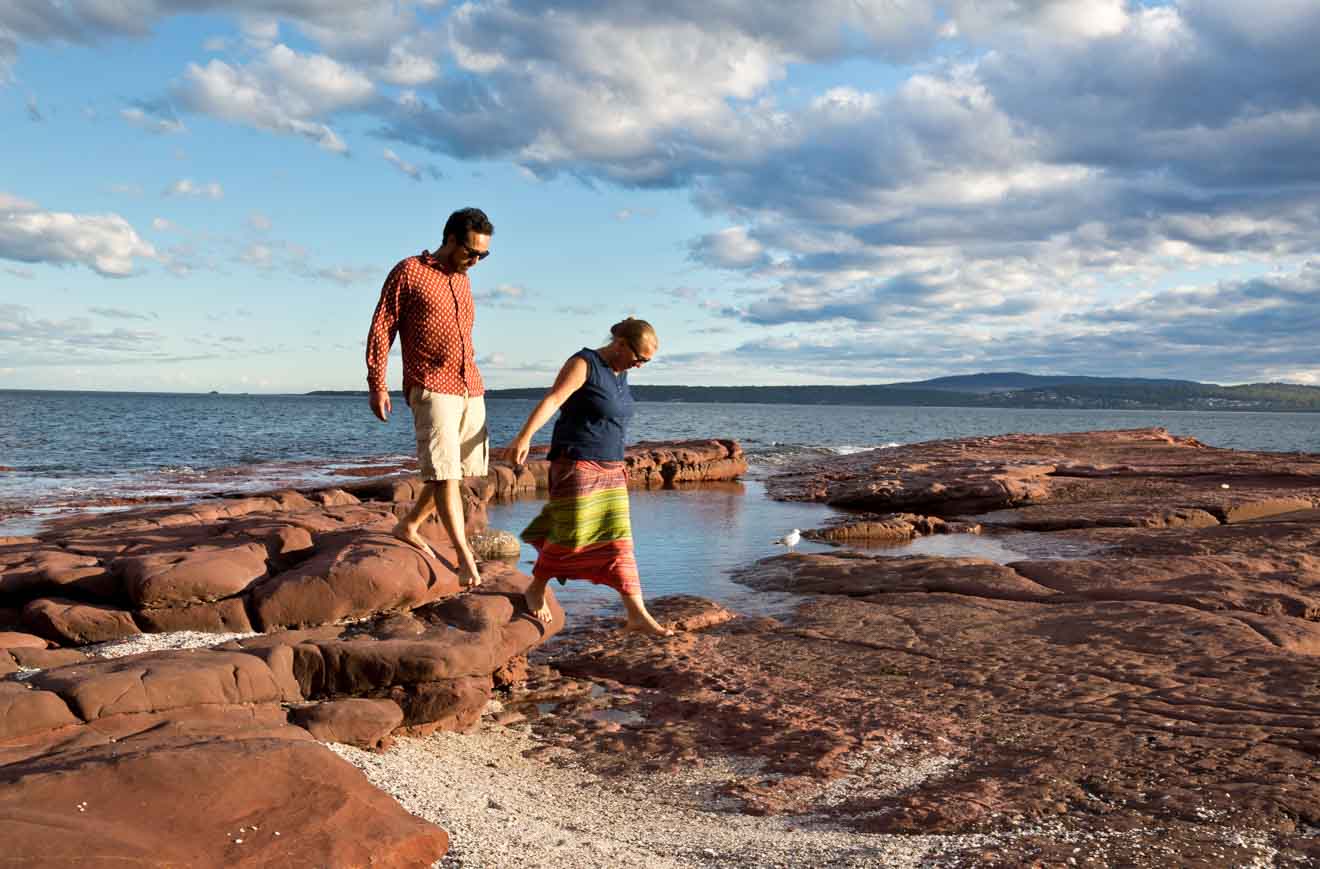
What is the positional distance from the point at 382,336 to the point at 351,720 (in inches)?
98.8

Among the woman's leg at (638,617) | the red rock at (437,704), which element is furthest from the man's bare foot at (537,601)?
the red rock at (437,704)

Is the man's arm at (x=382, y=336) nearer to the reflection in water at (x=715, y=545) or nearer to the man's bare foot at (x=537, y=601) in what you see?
the man's bare foot at (x=537, y=601)

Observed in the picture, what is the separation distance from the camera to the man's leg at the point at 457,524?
679 centimetres

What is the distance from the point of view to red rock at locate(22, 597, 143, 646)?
255 inches

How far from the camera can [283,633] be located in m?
6.23

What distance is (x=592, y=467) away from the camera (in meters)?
6.58

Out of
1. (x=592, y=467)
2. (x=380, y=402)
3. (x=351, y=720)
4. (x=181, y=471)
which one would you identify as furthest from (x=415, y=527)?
(x=181, y=471)

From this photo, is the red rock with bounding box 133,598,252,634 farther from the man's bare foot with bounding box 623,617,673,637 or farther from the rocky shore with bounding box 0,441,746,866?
the man's bare foot with bounding box 623,617,673,637

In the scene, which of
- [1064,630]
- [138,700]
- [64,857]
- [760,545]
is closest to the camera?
[64,857]

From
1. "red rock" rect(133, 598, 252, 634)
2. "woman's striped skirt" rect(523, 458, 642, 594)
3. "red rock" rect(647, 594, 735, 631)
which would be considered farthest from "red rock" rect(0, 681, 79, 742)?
"red rock" rect(647, 594, 735, 631)

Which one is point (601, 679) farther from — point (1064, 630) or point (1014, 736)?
point (1064, 630)

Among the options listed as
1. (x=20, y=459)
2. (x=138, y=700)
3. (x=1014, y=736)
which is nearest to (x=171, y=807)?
(x=138, y=700)

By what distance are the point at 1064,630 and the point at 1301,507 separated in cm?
1109

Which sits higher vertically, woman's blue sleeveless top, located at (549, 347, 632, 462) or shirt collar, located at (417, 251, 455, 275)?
shirt collar, located at (417, 251, 455, 275)
